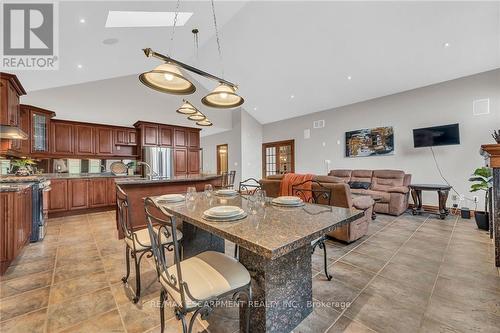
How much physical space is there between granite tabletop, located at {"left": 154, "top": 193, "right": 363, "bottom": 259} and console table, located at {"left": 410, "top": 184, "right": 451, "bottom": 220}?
13.5 ft

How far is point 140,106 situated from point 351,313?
22.8 ft

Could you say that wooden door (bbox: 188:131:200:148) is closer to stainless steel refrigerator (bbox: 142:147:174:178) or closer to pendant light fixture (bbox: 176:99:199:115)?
stainless steel refrigerator (bbox: 142:147:174:178)

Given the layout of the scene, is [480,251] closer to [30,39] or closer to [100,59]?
[30,39]

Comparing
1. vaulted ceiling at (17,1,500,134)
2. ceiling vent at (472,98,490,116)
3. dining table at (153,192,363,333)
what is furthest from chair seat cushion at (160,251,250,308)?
ceiling vent at (472,98,490,116)

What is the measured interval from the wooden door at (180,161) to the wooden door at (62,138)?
2.55 m

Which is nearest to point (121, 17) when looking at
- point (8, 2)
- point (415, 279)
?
point (8, 2)

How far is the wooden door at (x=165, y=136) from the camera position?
6.38 meters

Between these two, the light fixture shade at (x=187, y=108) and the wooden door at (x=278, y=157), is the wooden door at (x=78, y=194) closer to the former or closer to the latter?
the light fixture shade at (x=187, y=108)

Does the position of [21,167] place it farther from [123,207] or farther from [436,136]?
[436,136]

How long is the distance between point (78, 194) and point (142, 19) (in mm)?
3967

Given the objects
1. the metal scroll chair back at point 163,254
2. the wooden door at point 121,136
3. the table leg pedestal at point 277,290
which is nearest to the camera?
the metal scroll chair back at point 163,254

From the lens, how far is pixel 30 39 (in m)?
3.16

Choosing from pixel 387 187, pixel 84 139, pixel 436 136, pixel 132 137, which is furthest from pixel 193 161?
pixel 436 136

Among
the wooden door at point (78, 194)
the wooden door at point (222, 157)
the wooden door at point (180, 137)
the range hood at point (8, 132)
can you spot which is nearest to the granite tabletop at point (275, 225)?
the range hood at point (8, 132)
